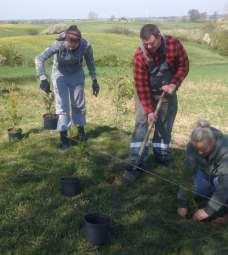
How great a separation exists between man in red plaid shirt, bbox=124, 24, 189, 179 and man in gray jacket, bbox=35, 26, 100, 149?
4.67 feet

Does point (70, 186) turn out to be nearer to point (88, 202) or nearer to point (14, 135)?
point (88, 202)

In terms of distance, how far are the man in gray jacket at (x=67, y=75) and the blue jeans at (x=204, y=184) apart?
293 centimetres

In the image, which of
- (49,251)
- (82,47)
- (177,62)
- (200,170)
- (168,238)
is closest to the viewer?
(49,251)

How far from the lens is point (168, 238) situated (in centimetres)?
507

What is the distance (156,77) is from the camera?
6746 millimetres

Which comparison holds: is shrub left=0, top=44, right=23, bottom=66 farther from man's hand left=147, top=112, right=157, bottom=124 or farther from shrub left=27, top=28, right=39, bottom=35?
shrub left=27, top=28, right=39, bottom=35

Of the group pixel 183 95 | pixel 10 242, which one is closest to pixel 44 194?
pixel 10 242

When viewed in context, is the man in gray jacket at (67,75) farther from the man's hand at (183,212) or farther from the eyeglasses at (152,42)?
the man's hand at (183,212)

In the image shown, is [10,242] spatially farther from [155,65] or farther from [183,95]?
[183,95]

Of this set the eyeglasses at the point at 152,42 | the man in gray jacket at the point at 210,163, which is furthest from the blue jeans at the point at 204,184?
the eyeglasses at the point at 152,42

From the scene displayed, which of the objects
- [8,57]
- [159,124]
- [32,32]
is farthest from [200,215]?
[32,32]

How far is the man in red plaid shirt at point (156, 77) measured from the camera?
6453 mm

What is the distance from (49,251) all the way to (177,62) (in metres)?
3.32

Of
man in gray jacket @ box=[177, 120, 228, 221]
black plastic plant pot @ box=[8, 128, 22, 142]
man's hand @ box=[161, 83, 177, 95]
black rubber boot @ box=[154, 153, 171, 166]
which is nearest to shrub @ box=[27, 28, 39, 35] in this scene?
black plastic plant pot @ box=[8, 128, 22, 142]
